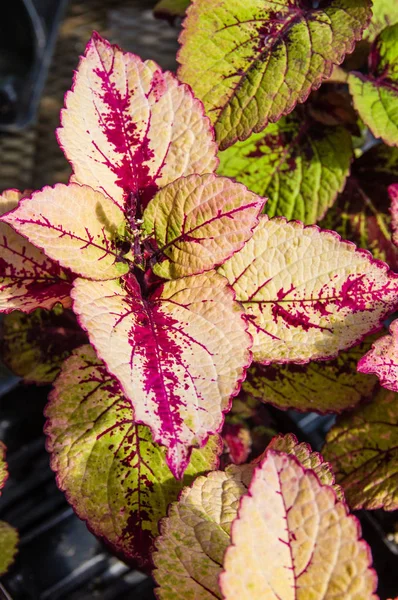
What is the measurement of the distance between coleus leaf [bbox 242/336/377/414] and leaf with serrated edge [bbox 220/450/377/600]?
0.67 feet

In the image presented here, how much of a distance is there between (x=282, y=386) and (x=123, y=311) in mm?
231

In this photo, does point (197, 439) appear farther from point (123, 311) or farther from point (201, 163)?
point (201, 163)

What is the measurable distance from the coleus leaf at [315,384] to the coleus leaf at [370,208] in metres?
0.20

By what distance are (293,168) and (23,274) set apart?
37cm

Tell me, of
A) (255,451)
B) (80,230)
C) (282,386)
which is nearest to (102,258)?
(80,230)

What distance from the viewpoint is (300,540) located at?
0.48 m

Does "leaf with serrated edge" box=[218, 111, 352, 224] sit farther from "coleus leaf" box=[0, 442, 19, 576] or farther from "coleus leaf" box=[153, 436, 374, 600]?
"coleus leaf" box=[0, 442, 19, 576]

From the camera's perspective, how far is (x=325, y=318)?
1.98 ft

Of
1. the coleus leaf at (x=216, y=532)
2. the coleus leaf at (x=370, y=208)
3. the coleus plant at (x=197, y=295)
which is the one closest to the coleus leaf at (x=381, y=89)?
the coleus plant at (x=197, y=295)

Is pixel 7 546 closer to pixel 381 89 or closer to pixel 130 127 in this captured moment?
pixel 130 127

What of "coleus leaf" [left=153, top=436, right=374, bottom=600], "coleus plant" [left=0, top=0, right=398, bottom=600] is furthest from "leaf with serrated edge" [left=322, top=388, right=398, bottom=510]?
"coleus leaf" [left=153, top=436, right=374, bottom=600]

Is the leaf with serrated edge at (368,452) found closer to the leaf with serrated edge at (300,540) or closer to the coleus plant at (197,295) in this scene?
the coleus plant at (197,295)

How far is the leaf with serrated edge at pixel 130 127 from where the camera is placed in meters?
0.59

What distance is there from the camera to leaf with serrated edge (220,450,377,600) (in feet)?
1.54
